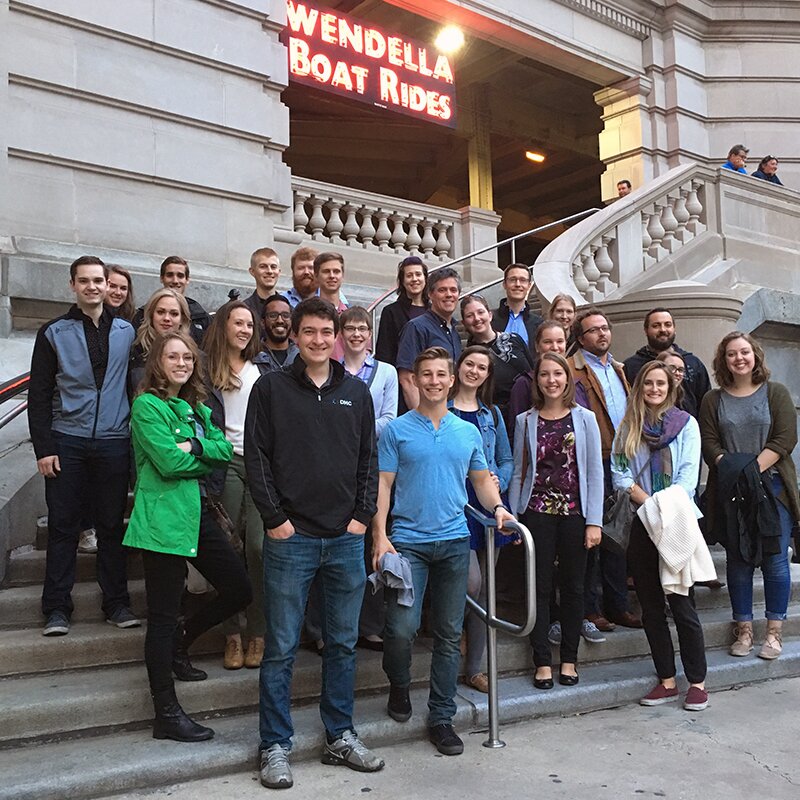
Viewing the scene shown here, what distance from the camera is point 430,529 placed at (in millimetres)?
4250

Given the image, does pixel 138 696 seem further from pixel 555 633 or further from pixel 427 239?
pixel 427 239

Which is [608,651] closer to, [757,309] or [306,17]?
[757,309]

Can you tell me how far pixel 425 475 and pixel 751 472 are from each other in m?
2.41

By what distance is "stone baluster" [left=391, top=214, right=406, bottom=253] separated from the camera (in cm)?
1169

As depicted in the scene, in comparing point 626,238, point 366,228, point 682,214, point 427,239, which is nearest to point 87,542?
point 366,228

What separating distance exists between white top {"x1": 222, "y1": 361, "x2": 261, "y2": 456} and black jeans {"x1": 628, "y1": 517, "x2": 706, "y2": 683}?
7.74 feet

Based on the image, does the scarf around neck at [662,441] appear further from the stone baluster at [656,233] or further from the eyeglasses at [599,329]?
the stone baluster at [656,233]

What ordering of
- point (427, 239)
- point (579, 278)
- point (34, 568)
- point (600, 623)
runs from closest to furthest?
point (34, 568)
point (600, 623)
point (579, 278)
point (427, 239)

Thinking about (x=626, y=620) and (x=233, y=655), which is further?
(x=626, y=620)

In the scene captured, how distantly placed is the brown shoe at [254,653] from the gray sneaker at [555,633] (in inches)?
70.3

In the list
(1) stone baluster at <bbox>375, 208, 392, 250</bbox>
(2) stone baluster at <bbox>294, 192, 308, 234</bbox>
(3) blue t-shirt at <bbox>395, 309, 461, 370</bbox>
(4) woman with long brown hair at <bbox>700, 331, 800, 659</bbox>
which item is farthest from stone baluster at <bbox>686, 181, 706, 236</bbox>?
(3) blue t-shirt at <bbox>395, 309, 461, 370</bbox>

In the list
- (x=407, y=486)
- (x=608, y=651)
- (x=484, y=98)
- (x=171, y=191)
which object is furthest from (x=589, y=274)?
(x=484, y=98)

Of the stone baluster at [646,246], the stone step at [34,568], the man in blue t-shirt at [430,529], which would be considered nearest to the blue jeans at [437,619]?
the man in blue t-shirt at [430,529]

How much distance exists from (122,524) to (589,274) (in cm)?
660
